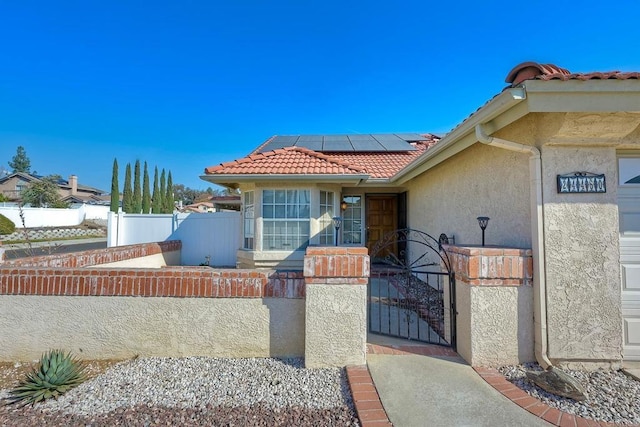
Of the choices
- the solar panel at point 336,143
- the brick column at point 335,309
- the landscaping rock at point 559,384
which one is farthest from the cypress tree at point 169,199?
the landscaping rock at point 559,384

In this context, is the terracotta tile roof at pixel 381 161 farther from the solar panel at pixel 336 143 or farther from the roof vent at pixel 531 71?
the roof vent at pixel 531 71

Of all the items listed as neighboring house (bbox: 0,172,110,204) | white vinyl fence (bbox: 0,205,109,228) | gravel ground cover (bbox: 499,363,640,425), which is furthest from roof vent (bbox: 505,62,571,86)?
neighboring house (bbox: 0,172,110,204)

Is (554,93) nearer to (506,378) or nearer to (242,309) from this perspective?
(506,378)

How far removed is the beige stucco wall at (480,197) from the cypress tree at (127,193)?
1607 inches

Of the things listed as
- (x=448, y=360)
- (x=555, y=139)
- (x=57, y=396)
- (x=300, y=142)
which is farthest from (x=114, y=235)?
(x=555, y=139)

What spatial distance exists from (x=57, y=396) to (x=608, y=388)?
20.2 feet

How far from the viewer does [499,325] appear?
12.5 feet

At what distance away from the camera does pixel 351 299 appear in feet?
12.2

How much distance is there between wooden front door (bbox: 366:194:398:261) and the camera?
11.7 m

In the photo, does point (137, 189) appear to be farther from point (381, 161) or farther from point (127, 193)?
point (381, 161)

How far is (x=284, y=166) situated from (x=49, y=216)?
Result: 120ft

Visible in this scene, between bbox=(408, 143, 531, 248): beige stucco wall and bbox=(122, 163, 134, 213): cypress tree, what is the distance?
134 ft

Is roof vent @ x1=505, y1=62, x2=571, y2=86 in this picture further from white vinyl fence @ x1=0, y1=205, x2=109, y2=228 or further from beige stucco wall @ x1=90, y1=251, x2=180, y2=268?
white vinyl fence @ x1=0, y1=205, x2=109, y2=228

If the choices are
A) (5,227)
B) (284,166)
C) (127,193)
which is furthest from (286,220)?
(127,193)
